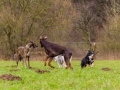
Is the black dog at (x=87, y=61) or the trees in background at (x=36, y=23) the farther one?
the trees in background at (x=36, y=23)

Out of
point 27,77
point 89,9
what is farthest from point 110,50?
point 27,77

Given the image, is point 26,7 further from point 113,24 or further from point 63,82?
point 63,82

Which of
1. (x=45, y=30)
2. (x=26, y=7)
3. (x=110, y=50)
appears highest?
(x=26, y=7)

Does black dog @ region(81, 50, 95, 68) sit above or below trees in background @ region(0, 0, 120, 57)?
below

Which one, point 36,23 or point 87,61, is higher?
point 36,23

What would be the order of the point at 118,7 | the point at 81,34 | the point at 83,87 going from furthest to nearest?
1. the point at 81,34
2. the point at 118,7
3. the point at 83,87

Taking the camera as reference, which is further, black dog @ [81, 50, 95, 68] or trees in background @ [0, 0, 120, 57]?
trees in background @ [0, 0, 120, 57]

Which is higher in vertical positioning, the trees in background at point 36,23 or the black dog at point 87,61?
the trees in background at point 36,23

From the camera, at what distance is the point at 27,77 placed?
10.7 meters

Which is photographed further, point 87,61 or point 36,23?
point 36,23

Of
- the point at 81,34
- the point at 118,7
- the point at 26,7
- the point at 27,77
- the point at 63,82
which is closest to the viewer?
the point at 63,82

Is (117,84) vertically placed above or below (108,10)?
below

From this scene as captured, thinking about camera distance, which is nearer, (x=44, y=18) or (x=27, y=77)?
(x=27, y=77)

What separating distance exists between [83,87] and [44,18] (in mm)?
25327
